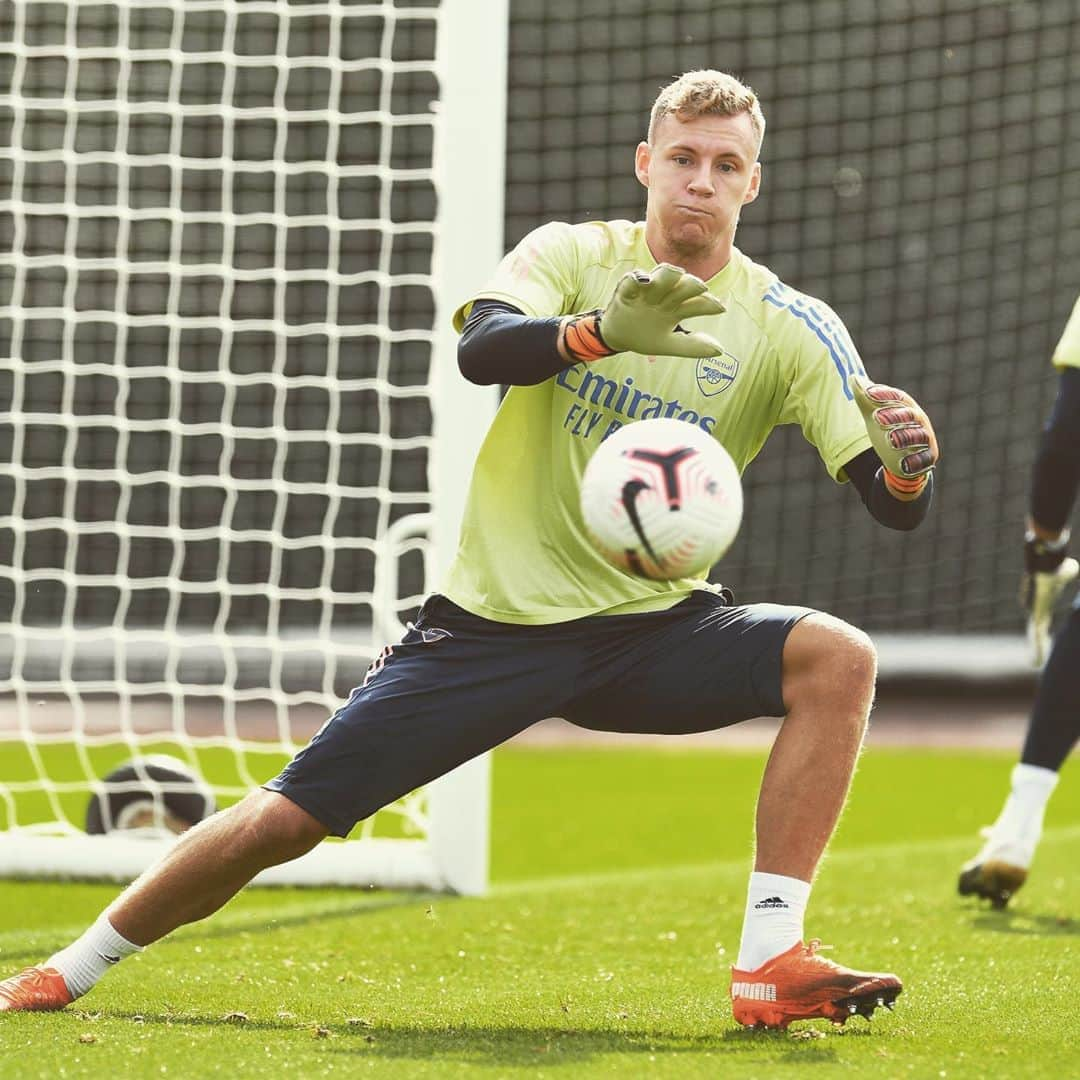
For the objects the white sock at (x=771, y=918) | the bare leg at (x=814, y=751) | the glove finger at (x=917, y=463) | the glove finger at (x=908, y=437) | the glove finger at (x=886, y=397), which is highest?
the glove finger at (x=886, y=397)

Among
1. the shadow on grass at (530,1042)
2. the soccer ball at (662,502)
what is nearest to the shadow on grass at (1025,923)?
the shadow on grass at (530,1042)

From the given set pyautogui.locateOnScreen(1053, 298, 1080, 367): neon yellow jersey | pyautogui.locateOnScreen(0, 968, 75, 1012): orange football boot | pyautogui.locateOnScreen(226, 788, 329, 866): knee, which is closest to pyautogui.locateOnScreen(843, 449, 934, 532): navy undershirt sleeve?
pyautogui.locateOnScreen(226, 788, 329, 866): knee

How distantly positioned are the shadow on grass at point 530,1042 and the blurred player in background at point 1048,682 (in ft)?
6.02

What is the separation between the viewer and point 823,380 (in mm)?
3699

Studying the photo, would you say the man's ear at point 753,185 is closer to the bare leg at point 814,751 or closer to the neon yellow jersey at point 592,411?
the neon yellow jersey at point 592,411

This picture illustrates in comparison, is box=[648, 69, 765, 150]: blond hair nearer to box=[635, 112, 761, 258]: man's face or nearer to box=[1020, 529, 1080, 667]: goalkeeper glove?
box=[635, 112, 761, 258]: man's face

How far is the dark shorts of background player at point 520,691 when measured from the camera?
3.55 meters

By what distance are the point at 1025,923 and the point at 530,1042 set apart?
217cm

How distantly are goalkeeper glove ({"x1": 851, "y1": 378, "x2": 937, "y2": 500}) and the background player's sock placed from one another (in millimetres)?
2103

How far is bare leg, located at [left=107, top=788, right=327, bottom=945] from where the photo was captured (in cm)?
353

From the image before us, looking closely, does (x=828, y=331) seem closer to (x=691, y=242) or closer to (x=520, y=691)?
(x=691, y=242)

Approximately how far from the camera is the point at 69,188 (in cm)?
659

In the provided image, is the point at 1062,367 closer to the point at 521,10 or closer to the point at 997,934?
the point at 997,934

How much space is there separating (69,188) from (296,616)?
773 cm
